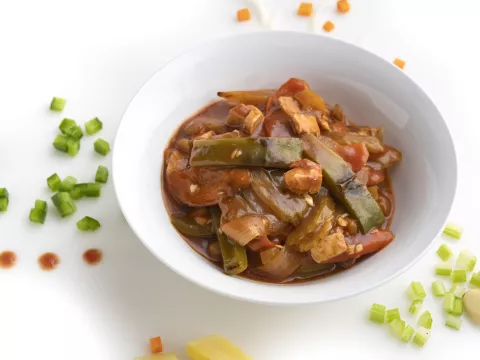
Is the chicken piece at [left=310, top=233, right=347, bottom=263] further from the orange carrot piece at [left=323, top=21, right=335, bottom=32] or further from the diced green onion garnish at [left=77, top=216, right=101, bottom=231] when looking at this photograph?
the orange carrot piece at [left=323, top=21, right=335, bottom=32]

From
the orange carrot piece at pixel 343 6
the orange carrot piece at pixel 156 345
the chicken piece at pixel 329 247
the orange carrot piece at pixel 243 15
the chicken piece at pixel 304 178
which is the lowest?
the orange carrot piece at pixel 156 345

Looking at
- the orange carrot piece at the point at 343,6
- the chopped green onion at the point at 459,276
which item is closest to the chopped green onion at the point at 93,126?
the orange carrot piece at the point at 343,6

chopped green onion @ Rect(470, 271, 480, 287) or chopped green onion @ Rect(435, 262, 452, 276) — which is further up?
chopped green onion @ Rect(435, 262, 452, 276)

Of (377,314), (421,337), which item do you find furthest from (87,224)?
(421,337)

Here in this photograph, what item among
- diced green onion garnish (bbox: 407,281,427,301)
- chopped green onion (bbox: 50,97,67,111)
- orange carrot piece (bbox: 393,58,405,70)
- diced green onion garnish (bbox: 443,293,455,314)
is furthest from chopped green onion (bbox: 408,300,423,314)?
chopped green onion (bbox: 50,97,67,111)

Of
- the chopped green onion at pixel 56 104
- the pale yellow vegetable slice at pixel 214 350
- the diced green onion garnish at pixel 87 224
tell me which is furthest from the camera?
the chopped green onion at pixel 56 104

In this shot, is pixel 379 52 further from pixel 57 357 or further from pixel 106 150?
pixel 57 357

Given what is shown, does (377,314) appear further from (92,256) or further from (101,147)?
(101,147)

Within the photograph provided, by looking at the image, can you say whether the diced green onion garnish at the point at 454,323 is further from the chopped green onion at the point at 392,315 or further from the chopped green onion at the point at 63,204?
the chopped green onion at the point at 63,204
